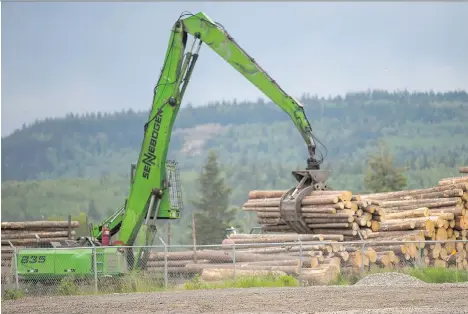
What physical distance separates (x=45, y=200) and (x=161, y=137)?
262 feet

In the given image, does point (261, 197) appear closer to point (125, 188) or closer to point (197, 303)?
point (197, 303)

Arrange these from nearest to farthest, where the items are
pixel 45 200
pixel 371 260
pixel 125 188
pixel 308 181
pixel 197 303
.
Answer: pixel 197 303, pixel 371 260, pixel 308 181, pixel 45 200, pixel 125 188

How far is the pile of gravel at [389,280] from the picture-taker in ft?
75.5

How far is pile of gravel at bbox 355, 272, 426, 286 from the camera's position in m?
23.0

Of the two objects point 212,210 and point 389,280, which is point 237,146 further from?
point 389,280

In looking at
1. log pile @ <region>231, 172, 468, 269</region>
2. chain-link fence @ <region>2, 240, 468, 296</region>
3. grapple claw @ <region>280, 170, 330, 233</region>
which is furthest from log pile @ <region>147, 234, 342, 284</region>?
grapple claw @ <region>280, 170, 330, 233</region>

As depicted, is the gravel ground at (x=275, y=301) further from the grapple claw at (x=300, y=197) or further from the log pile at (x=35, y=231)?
the log pile at (x=35, y=231)

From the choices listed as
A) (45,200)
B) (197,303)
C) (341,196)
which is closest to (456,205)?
(341,196)

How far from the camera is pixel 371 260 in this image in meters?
27.1

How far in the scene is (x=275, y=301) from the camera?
2011 cm

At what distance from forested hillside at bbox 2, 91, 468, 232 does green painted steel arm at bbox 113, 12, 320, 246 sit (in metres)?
69.9

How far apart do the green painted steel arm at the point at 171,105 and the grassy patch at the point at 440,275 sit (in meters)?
4.96

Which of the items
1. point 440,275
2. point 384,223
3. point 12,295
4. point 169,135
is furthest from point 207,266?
point 440,275

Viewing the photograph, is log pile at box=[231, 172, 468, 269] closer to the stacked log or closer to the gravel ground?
the stacked log
